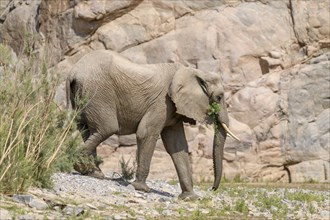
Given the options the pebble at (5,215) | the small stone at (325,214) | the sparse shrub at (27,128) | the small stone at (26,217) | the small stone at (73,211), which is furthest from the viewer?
the small stone at (325,214)

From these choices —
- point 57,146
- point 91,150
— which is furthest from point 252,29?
point 57,146

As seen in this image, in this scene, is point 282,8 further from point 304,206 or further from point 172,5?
point 304,206

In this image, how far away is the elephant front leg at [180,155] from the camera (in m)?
15.5

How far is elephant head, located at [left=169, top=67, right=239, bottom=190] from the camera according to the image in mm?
15375

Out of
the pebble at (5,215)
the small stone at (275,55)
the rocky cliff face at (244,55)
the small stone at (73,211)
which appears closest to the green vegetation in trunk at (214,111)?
the small stone at (73,211)

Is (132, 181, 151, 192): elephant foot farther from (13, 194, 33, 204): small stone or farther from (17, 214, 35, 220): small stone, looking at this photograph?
(17, 214, 35, 220): small stone

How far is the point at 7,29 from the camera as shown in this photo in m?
28.2

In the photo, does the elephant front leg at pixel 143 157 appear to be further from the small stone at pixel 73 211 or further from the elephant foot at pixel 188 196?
the small stone at pixel 73 211

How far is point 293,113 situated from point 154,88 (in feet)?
30.7

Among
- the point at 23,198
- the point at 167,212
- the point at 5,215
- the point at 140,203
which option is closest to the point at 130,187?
the point at 140,203

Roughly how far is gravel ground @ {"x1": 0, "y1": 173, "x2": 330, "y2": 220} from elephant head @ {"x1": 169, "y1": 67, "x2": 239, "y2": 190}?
37.4 inches

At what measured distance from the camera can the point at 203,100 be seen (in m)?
15.5

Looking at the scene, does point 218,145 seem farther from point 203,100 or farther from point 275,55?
point 275,55

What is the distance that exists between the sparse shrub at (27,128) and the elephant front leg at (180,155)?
8.56 ft
